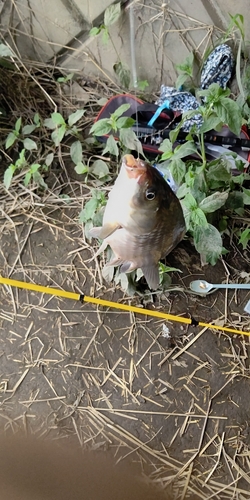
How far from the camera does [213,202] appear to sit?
159 centimetres

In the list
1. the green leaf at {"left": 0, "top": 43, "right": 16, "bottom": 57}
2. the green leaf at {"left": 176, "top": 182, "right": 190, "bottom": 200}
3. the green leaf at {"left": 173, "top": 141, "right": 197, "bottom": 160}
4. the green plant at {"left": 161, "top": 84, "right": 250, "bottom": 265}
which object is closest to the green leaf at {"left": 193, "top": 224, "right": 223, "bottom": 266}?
the green plant at {"left": 161, "top": 84, "right": 250, "bottom": 265}

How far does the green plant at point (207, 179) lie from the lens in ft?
4.89

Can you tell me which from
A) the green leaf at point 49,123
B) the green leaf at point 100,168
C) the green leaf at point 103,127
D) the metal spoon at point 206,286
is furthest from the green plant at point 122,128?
the metal spoon at point 206,286

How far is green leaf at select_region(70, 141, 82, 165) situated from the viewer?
195 cm

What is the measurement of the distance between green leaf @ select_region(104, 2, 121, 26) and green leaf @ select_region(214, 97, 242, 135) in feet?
2.21

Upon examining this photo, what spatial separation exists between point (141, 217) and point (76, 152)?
0.94 metres

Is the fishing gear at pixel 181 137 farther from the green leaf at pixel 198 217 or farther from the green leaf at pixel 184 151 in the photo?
the green leaf at pixel 198 217

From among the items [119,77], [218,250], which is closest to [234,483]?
[218,250]

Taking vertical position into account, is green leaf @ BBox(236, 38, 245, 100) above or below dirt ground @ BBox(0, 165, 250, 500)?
above

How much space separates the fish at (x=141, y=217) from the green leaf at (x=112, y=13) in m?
1.02

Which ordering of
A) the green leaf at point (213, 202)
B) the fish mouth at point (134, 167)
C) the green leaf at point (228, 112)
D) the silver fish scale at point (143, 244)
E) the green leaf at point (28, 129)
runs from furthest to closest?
the green leaf at point (28, 129) < the green leaf at point (213, 202) < the green leaf at point (228, 112) < the silver fish scale at point (143, 244) < the fish mouth at point (134, 167)

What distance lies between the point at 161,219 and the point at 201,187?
0.58m

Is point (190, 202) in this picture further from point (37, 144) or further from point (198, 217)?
point (37, 144)

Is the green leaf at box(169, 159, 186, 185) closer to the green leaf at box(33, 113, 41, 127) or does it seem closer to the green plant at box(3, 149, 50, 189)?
the green plant at box(3, 149, 50, 189)
